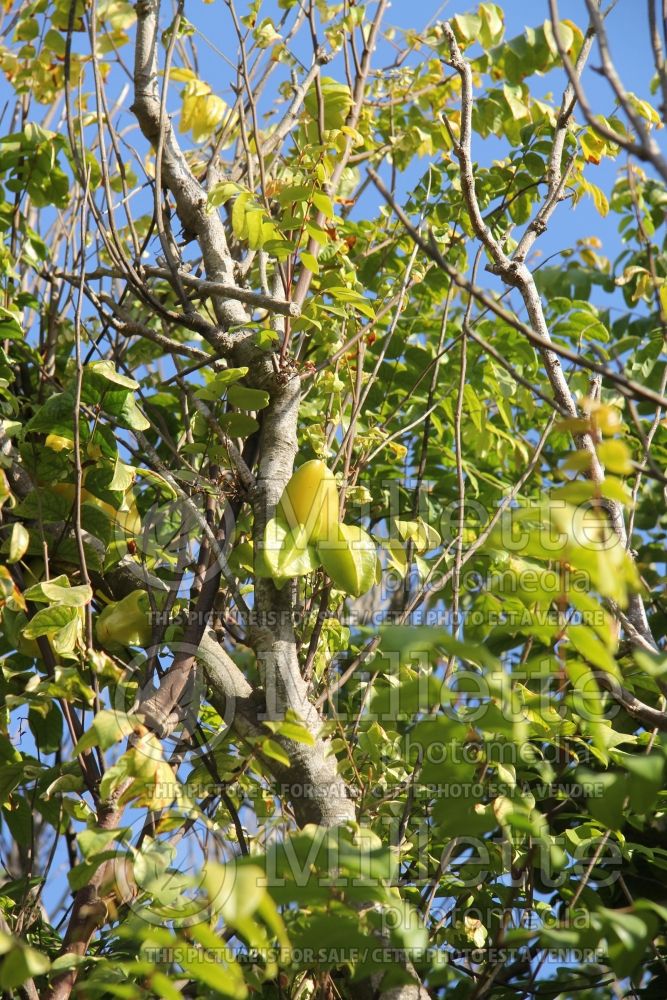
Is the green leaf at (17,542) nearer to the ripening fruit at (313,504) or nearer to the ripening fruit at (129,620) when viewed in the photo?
the ripening fruit at (129,620)

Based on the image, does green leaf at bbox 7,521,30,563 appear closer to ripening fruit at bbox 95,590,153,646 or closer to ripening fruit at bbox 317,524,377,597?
ripening fruit at bbox 95,590,153,646

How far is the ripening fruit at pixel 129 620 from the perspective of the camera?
6.06 feet

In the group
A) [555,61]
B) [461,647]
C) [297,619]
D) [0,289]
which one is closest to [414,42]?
[555,61]

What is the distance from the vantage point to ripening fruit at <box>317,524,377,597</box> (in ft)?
5.36

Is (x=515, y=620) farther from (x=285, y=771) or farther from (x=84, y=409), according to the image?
(x=84, y=409)

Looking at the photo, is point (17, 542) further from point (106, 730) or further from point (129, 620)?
point (106, 730)

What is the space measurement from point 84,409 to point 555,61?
1358mm

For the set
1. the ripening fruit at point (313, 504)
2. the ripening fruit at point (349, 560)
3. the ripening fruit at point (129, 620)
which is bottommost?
the ripening fruit at point (129, 620)

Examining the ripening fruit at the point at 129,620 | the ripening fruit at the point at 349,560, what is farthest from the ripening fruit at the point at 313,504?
the ripening fruit at the point at 129,620

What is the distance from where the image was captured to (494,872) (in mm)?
1829

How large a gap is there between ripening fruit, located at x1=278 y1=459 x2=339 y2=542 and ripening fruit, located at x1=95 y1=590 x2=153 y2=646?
368 mm

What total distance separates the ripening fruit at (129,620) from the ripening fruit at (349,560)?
397 mm

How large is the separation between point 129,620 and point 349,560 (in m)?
0.46

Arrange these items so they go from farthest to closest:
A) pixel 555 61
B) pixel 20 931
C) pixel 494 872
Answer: pixel 555 61 < pixel 494 872 < pixel 20 931
